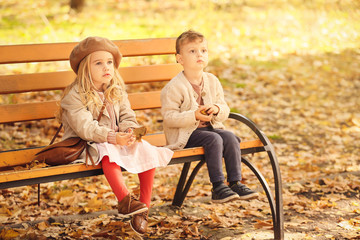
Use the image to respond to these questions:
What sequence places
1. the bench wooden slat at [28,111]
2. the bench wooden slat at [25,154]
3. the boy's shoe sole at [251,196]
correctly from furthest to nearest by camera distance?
the bench wooden slat at [28,111]
the bench wooden slat at [25,154]
the boy's shoe sole at [251,196]

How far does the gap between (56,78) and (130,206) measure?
133cm

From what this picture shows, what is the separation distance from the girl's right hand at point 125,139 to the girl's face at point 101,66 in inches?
18.1

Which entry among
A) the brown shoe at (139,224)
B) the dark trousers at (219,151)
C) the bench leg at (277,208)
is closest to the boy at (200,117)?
the dark trousers at (219,151)

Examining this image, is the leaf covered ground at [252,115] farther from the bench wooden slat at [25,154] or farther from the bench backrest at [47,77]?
the bench backrest at [47,77]

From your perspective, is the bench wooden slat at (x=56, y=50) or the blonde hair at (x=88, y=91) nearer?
the blonde hair at (x=88, y=91)

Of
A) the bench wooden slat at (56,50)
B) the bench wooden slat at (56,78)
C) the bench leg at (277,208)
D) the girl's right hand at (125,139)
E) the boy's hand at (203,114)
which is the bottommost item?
the bench leg at (277,208)

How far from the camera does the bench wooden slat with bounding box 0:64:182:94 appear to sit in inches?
140

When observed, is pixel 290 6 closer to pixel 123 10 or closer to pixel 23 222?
pixel 123 10

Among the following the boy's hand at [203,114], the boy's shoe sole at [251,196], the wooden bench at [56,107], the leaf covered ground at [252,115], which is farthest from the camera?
the leaf covered ground at [252,115]

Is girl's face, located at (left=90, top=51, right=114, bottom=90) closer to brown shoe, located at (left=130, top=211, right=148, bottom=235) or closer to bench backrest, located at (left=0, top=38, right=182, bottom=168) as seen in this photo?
bench backrest, located at (left=0, top=38, right=182, bottom=168)

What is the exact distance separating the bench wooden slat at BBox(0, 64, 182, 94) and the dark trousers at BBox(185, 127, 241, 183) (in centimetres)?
83

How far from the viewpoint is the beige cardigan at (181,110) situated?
3416 mm

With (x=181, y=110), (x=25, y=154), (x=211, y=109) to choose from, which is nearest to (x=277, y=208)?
(x=211, y=109)

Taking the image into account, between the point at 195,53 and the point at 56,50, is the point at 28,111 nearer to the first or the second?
the point at 56,50
